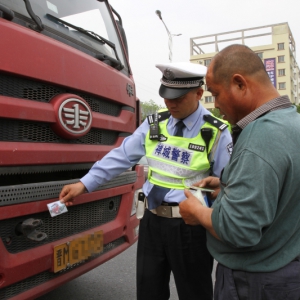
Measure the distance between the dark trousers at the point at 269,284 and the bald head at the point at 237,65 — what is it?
2.31ft

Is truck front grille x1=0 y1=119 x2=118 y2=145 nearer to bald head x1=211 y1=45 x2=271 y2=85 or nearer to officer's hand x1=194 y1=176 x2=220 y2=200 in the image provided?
officer's hand x1=194 y1=176 x2=220 y2=200

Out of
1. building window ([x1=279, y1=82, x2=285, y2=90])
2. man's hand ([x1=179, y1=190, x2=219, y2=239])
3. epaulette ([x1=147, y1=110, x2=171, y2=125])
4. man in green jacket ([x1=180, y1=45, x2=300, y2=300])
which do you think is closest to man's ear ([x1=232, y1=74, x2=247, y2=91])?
man in green jacket ([x1=180, y1=45, x2=300, y2=300])

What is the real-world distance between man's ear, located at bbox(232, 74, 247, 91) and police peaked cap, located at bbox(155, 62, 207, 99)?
2.04 ft

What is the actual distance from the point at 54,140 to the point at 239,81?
1.12 m

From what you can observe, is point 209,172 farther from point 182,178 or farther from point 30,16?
point 30,16

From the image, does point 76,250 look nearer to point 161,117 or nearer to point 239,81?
point 161,117

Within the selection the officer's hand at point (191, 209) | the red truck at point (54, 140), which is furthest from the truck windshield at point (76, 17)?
the officer's hand at point (191, 209)

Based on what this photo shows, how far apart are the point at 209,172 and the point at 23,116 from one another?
1041mm

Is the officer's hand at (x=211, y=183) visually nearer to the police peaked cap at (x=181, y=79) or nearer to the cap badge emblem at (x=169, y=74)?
the police peaked cap at (x=181, y=79)

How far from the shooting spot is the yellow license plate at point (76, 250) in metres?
1.95

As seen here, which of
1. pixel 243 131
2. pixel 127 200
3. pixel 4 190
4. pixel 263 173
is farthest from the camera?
pixel 127 200

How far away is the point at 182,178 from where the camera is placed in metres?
1.92

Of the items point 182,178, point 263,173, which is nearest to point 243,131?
point 263,173

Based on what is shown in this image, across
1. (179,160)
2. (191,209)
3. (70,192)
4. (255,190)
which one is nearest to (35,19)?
(70,192)
